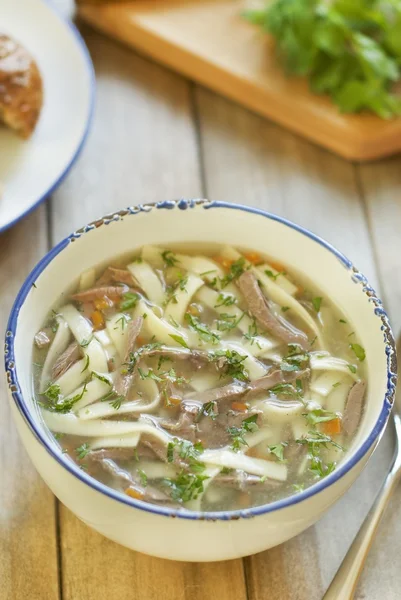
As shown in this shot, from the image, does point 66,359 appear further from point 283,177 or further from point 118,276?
point 283,177

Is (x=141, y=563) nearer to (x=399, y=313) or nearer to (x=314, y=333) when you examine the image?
(x=314, y=333)

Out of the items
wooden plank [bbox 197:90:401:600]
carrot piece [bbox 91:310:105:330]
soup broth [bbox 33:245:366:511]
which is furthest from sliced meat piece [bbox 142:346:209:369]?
A: wooden plank [bbox 197:90:401:600]

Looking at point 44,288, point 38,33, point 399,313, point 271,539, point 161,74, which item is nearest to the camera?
point 271,539

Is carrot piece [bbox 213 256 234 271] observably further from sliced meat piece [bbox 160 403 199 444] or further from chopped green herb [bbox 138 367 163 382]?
sliced meat piece [bbox 160 403 199 444]

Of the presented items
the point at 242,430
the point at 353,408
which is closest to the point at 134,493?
the point at 242,430

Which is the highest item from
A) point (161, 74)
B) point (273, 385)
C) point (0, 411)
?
point (273, 385)

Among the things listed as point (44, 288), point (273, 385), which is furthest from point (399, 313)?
point (44, 288)

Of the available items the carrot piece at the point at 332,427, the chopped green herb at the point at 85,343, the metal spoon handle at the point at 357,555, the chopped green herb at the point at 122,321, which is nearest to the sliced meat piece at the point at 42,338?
the chopped green herb at the point at 85,343
